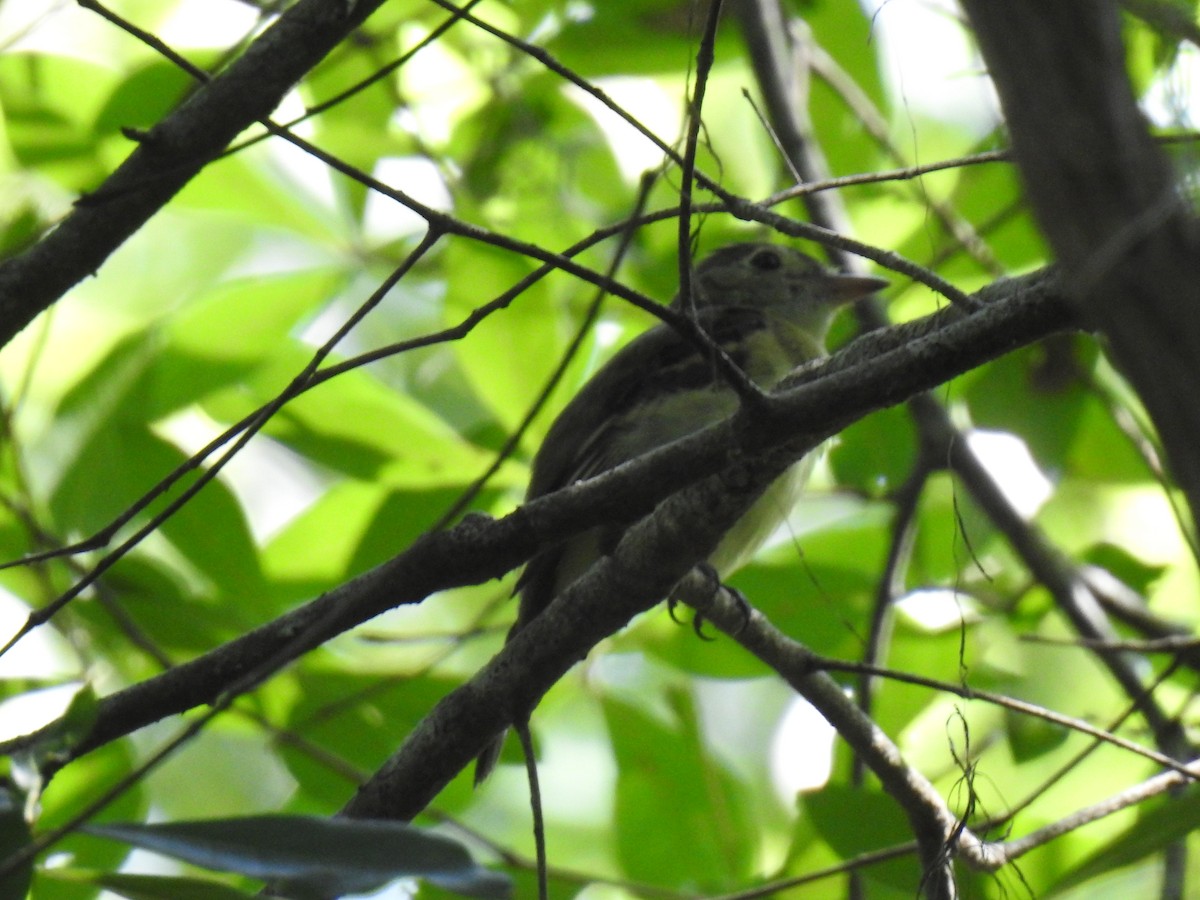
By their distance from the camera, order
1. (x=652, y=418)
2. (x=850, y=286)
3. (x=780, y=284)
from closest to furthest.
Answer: (x=652, y=418)
(x=850, y=286)
(x=780, y=284)

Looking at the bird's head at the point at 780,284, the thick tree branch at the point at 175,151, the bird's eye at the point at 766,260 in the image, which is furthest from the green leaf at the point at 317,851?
the bird's eye at the point at 766,260

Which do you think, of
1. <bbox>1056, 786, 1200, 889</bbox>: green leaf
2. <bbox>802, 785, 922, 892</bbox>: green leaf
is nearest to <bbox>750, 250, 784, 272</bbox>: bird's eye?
<bbox>802, 785, 922, 892</bbox>: green leaf

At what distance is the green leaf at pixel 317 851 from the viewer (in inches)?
62.3

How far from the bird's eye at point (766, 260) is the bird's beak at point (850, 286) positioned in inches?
12.9

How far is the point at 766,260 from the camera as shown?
20.1 ft

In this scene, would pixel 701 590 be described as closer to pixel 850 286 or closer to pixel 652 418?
pixel 652 418

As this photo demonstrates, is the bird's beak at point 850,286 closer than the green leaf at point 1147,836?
No

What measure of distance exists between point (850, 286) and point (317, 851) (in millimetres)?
4464

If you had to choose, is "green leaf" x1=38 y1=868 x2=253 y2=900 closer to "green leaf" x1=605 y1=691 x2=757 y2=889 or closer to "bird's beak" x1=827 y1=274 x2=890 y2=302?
"green leaf" x1=605 y1=691 x2=757 y2=889

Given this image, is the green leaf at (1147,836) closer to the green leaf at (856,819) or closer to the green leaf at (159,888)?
the green leaf at (856,819)

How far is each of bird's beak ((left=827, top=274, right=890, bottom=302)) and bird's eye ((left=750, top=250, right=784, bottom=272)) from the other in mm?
327

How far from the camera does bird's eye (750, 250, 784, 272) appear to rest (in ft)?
20.0

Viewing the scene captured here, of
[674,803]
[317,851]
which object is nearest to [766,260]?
[674,803]

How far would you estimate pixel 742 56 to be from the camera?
5.06m
